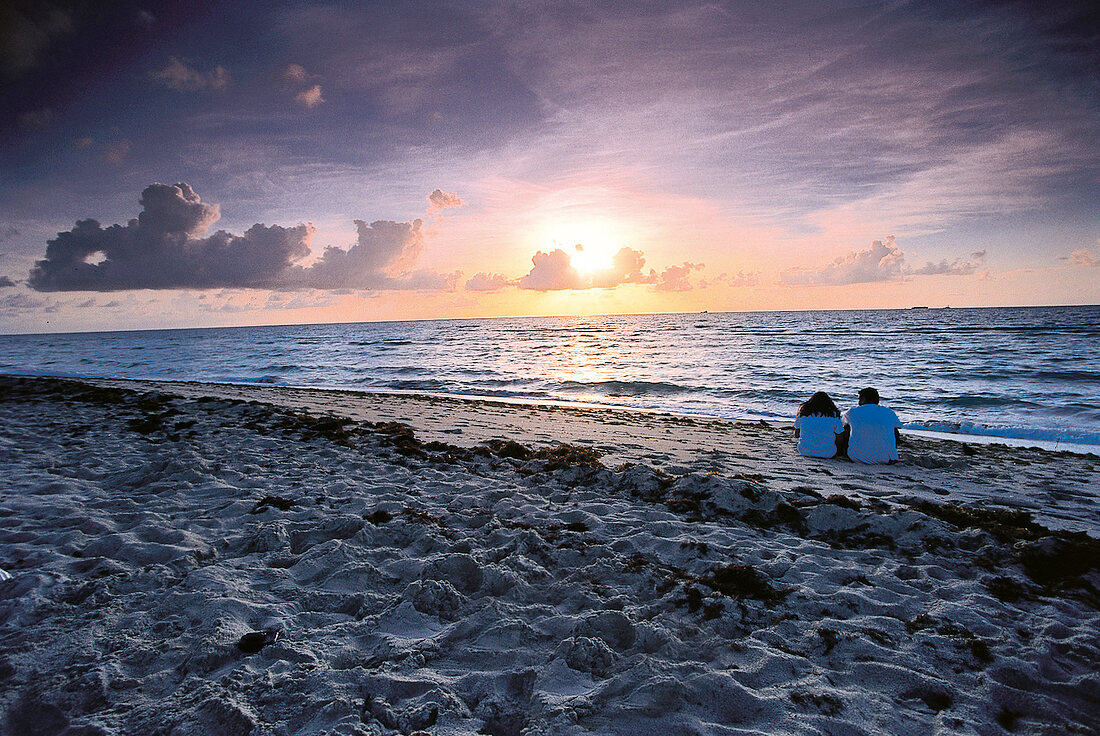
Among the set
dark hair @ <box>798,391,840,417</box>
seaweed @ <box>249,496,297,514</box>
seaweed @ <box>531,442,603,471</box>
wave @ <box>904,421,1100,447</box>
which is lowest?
wave @ <box>904,421,1100,447</box>

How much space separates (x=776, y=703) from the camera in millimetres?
2490

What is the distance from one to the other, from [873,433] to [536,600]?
633cm

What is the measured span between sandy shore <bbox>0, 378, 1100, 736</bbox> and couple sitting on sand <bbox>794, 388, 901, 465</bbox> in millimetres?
793

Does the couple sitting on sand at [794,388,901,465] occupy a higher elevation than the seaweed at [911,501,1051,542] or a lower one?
→ higher

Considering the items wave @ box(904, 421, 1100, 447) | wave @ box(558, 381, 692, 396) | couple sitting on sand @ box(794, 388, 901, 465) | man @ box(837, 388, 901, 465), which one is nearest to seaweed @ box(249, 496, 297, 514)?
couple sitting on sand @ box(794, 388, 901, 465)

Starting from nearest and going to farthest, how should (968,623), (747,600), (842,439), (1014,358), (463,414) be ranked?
(968,623) → (747,600) → (842,439) → (463,414) → (1014,358)

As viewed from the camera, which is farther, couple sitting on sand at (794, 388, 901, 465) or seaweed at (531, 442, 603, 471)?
couple sitting on sand at (794, 388, 901, 465)

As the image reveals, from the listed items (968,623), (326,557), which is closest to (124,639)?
(326,557)

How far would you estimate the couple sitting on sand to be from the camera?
291 inches

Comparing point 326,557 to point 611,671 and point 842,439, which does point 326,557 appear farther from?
point 842,439

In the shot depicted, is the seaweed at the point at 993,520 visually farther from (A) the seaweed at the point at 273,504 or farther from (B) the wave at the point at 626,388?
(B) the wave at the point at 626,388

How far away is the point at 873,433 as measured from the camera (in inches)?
291

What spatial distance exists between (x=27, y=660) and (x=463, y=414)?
971 centimetres

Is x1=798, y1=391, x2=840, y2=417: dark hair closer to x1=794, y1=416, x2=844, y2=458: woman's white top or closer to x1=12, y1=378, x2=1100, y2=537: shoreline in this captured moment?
x1=794, y1=416, x2=844, y2=458: woman's white top
